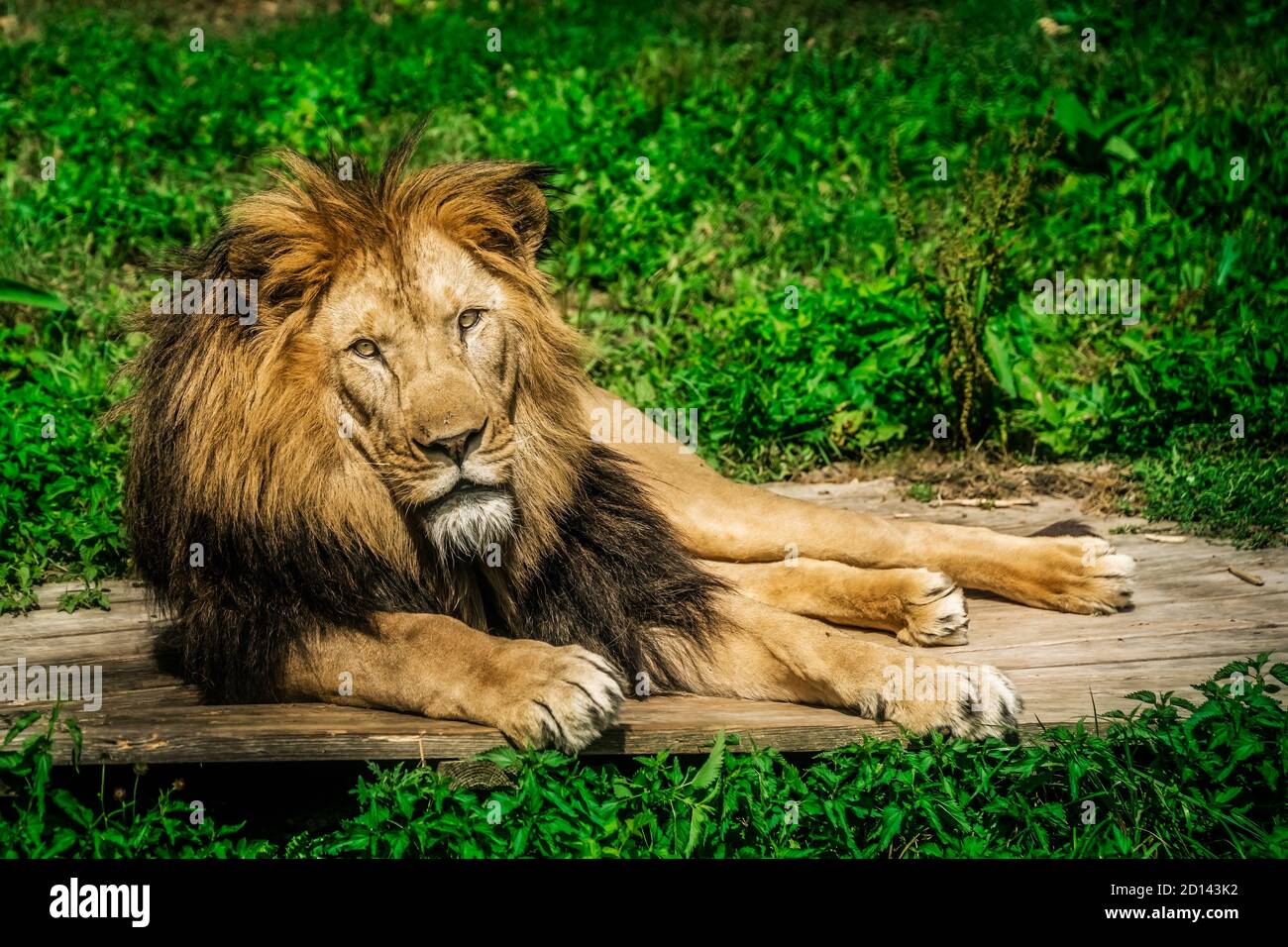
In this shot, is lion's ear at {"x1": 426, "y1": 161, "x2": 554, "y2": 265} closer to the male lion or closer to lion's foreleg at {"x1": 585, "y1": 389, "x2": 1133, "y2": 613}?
the male lion

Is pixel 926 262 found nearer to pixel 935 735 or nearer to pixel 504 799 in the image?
pixel 935 735

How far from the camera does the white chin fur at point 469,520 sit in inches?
139

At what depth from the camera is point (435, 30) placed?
A: 905cm

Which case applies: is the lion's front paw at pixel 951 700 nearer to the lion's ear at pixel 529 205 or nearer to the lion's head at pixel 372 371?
the lion's head at pixel 372 371

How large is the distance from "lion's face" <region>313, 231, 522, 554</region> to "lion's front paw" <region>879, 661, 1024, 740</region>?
1138 millimetres

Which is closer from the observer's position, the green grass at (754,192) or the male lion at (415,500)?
the male lion at (415,500)

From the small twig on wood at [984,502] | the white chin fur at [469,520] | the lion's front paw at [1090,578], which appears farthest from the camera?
the small twig on wood at [984,502]

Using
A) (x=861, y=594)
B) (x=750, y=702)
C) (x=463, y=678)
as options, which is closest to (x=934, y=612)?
(x=861, y=594)

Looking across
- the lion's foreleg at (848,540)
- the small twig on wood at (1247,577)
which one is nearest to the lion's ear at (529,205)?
the lion's foreleg at (848,540)

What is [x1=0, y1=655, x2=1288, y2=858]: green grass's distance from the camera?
3.40 metres

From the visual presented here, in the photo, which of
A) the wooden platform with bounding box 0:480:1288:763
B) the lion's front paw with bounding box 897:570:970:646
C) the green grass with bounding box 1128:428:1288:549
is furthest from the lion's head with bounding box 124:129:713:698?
the green grass with bounding box 1128:428:1288:549

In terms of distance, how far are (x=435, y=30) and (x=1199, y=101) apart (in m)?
4.68

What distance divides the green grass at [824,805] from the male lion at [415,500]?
0.56 feet

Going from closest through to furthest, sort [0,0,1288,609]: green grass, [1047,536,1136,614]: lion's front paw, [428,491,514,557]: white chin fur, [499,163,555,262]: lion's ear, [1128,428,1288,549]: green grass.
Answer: [428,491,514,557]: white chin fur, [499,163,555,262]: lion's ear, [1047,536,1136,614]: lion's front paw, [1128,428,1288,549]: green grass, [0,0,1288,609]: green grass
